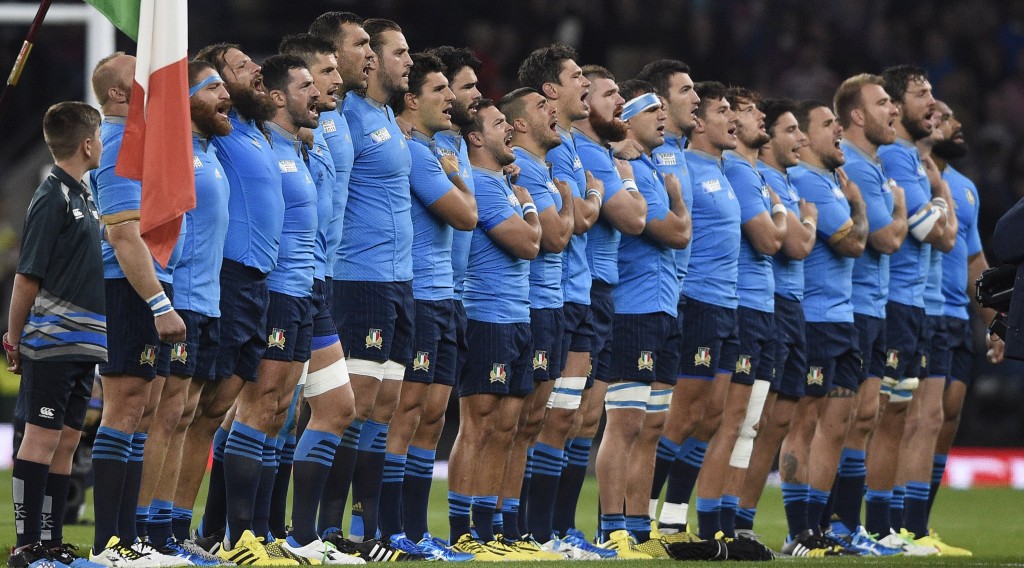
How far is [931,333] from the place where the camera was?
1093 centimetres

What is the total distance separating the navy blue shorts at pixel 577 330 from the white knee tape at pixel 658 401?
1.52ft

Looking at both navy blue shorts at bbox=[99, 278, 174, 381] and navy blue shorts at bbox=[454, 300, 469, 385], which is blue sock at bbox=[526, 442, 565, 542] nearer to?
navy blue shorts at bbox=[454, 300, 469, 385]

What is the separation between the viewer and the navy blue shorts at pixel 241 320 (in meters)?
7.16

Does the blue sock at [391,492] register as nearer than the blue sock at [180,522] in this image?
No

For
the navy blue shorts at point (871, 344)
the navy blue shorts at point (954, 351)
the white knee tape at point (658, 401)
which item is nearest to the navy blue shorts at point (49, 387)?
the white knee tape at point (658, 401)

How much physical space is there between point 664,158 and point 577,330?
1.22 meters

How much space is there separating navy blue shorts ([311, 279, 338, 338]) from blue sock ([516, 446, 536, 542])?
1.62 meters

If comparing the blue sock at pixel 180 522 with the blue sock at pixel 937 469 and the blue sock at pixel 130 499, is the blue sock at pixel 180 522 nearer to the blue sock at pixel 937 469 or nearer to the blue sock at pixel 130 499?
the blue sock at pixel 130 499

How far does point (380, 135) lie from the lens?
7902mm

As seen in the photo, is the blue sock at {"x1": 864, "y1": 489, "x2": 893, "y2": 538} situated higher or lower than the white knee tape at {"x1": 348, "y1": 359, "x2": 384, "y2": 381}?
lower

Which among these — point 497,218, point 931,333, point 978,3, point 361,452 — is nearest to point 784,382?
point 931,333

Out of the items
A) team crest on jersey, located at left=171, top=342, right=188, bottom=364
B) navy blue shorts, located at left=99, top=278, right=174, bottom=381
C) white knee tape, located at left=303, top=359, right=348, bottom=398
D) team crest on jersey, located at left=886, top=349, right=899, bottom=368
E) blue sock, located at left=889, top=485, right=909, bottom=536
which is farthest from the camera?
blue sock, located at left=889, top=485, right=909, bottom=536

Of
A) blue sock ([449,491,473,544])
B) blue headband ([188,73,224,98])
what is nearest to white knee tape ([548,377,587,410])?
blue sock ([449,491,473,544])

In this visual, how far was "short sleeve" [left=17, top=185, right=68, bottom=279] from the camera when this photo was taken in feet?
22.7
